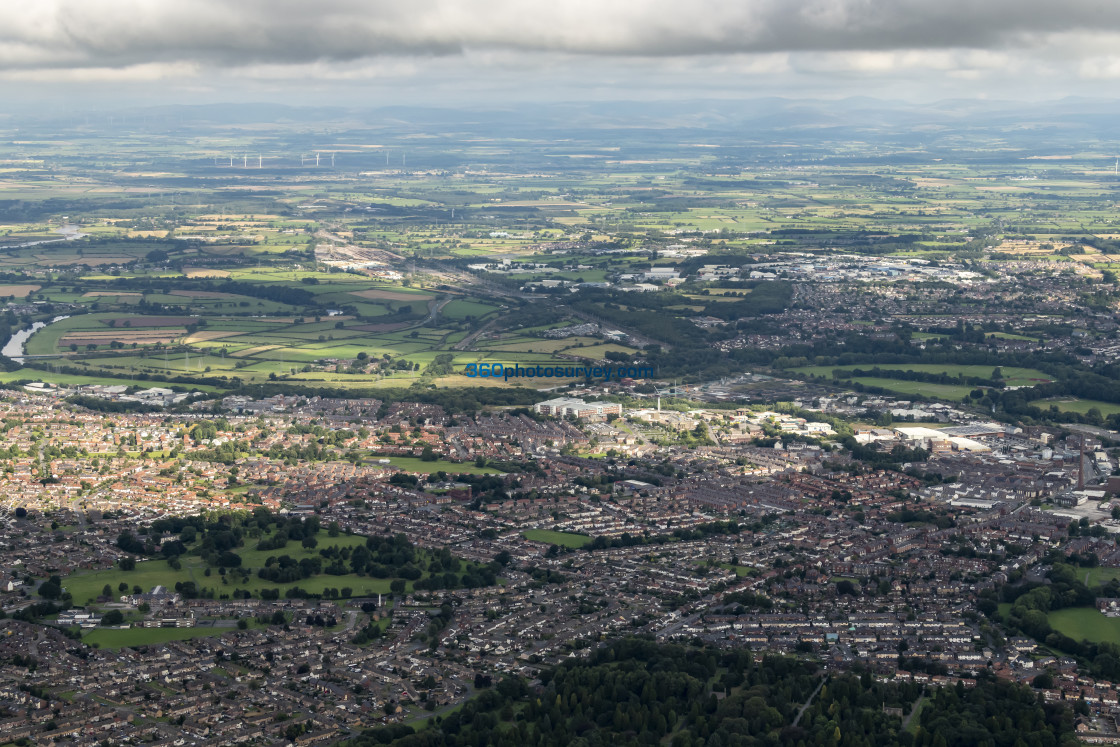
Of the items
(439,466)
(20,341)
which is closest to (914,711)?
(439,466)

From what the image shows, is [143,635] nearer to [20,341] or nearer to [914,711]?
[914,711]

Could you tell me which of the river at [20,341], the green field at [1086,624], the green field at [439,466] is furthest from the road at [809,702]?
the river at [20,341]

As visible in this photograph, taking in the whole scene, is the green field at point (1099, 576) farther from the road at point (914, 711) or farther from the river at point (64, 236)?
the river at point (64, 236)

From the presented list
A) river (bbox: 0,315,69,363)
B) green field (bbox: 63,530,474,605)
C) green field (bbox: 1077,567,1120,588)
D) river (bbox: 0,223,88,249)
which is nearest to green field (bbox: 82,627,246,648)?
green field (bbox: 63,530,474,605)

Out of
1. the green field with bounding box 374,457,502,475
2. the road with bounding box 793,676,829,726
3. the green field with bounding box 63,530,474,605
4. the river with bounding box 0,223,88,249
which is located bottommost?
the river with bounding box 0,223,88,249

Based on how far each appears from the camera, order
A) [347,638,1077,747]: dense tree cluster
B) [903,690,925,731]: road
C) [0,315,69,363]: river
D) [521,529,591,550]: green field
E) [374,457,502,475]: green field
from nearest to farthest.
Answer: [347,638,1077,747]: dense tree cluster
[903,690,925,731]: road
[521,529,591,550]: green field
[374,457,502,475]: green field
[0,315,69,363]: river

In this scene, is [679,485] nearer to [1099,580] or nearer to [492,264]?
[1099,580]

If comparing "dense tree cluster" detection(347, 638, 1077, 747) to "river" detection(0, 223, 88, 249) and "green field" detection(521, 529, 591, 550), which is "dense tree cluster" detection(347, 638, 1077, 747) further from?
"river" detection(0, 223, 88, 249)
